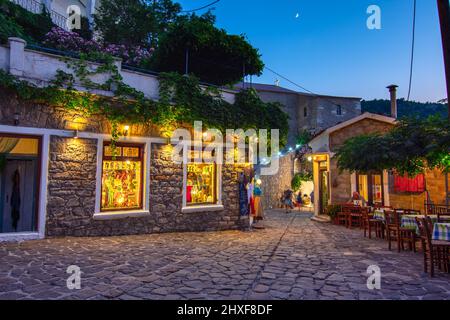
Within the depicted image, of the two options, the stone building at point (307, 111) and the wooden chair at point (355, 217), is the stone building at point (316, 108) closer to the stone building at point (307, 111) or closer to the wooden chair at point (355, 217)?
the stone building at point (307, 111)

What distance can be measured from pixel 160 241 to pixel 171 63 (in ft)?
24.4

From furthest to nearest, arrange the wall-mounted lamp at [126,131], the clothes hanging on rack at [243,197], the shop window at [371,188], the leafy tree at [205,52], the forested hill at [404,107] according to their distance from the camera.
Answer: the forested hill at [404,107], the shop window at [371,188], the clothes hanging on rack at [243,197], the leafy tree at [205,52], the wall-mounted lamp at [126,131]

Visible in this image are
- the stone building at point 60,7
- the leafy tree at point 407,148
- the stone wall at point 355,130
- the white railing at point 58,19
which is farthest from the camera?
the white railing at point 58,19

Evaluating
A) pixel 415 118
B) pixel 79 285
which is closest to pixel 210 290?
pixel 79 285

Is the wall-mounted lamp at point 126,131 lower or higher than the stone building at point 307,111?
lower

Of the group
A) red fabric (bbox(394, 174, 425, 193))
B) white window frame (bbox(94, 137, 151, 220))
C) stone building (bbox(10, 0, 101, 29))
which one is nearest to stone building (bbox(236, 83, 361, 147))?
stone building (bbox(10, 0, 101, 29))

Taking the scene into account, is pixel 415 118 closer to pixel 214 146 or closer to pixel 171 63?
pixel 214 146

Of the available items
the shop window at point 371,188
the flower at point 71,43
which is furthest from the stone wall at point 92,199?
the shop window at point 371,188

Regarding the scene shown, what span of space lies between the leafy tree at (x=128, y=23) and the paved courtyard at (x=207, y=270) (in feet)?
46.4

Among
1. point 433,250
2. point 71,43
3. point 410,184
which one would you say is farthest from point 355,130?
point 71,43

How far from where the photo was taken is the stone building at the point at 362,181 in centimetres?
1279

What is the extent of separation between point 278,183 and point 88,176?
16.8 m

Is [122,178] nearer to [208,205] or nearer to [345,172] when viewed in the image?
[208,205]

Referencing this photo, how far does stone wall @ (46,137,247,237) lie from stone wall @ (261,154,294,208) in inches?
444
